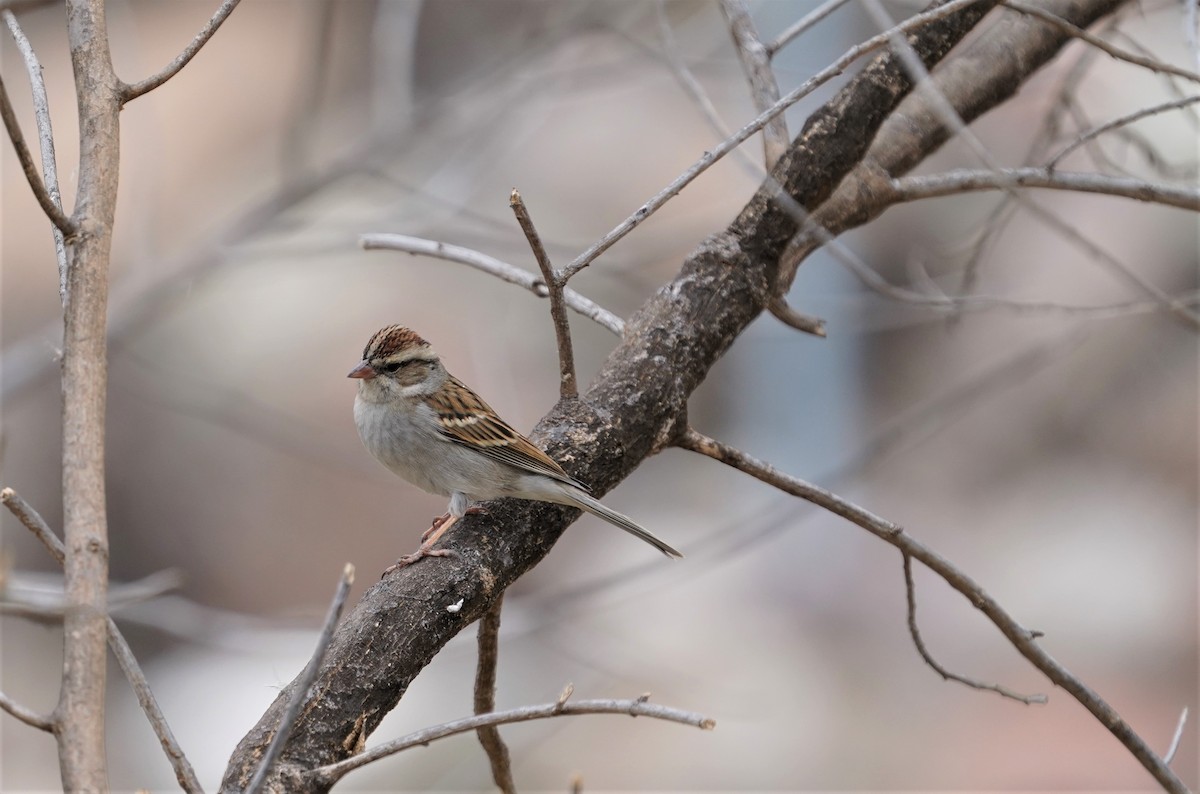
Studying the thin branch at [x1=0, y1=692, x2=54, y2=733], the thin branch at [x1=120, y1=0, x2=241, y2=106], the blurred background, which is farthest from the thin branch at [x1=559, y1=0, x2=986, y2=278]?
the blurred background

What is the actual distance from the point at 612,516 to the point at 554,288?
0.74 m

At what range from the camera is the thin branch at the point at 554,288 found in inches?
71.3

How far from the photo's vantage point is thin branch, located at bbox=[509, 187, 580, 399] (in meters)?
1.81

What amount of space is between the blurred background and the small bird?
2364 millimetres

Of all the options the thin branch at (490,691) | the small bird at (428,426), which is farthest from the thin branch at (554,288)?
the thin branch at (490,691)

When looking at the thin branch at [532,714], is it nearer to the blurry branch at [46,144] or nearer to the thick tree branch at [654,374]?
the thick tree branch at [654,374]

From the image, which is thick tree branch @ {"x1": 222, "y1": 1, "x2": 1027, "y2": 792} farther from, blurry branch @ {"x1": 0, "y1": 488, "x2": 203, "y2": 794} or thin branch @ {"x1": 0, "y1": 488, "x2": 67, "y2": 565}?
thin branch @ {"x1": 0, "y1": 488, "x2": 67, "y2": 565}

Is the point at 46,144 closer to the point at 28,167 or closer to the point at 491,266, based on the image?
the point at 28,167

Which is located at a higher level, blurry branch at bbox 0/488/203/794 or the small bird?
the small bird

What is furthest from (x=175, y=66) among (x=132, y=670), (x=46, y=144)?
(x=132, y=670)

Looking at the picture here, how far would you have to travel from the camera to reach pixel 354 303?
7785mm

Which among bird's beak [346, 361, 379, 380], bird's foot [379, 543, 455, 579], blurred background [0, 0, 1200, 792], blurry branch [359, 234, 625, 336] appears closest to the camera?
bird's foot [379, 543, 455, 579]

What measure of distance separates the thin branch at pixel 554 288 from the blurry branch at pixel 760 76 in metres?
0.89

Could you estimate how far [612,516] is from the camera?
2539 mm
